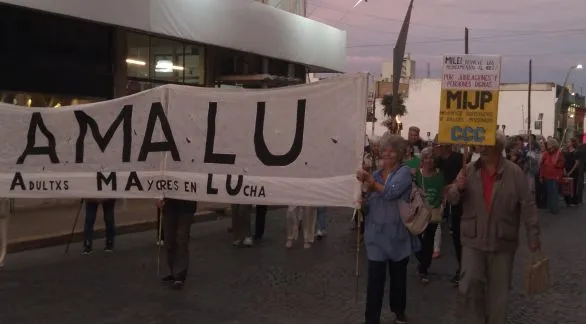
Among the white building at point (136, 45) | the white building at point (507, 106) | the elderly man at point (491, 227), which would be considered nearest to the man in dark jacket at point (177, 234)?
the elderly man at point (491, 227)

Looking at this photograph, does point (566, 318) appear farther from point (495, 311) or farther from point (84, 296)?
point (84, 296)

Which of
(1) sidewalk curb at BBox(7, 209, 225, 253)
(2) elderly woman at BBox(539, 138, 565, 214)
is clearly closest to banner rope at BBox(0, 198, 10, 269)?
(1) sidewalk curb at BBox(7, 209, 225, 253)

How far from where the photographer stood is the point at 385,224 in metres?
6.00

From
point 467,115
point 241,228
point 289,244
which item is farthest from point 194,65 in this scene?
point 467,115

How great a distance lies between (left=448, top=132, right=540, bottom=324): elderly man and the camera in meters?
5.43

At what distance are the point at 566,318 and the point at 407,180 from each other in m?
2.40

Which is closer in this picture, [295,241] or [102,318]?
[102,318]

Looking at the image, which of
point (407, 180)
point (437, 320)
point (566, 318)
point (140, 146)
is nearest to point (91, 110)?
point (140, 146)

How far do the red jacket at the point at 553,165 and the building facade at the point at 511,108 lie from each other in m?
43.9

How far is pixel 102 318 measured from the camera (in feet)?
21.1

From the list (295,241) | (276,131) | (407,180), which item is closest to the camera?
(407,180)

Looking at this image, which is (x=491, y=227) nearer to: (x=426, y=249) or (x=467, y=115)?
(x=467, y=115)

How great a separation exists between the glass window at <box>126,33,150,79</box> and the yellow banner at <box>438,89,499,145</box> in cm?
1069

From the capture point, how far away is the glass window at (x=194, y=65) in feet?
57.6
